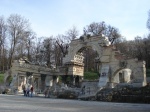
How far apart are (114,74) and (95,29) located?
1249 inches

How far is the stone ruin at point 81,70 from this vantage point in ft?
112

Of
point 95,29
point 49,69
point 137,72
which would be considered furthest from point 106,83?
point 95,29

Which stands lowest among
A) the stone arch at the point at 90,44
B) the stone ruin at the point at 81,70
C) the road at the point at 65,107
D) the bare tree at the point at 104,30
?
the road at the point at 65,107

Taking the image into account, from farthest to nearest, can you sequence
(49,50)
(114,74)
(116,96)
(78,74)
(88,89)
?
(49,50) < (78,74) < (114,74) < (88,89) < (116,96)

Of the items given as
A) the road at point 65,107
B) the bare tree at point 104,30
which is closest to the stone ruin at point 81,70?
the road at point 65,107

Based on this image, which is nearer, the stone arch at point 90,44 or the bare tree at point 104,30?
the stone arch at point 90,44

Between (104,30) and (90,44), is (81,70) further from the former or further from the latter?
(104,30)

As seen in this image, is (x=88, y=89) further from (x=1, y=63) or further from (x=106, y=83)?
(x=1, y=63)

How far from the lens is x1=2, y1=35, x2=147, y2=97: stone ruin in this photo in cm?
3400

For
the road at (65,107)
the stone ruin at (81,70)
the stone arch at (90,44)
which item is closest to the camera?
the road at (65,107)

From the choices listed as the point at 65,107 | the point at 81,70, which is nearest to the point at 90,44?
the point at 81,70

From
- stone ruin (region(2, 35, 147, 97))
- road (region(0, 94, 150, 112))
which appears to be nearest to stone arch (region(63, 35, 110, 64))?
stone ruin (region(2, 35, 147, 97))

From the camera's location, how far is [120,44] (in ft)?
234

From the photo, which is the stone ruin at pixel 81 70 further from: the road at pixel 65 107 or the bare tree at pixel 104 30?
the bare tree at pixel 104 30
